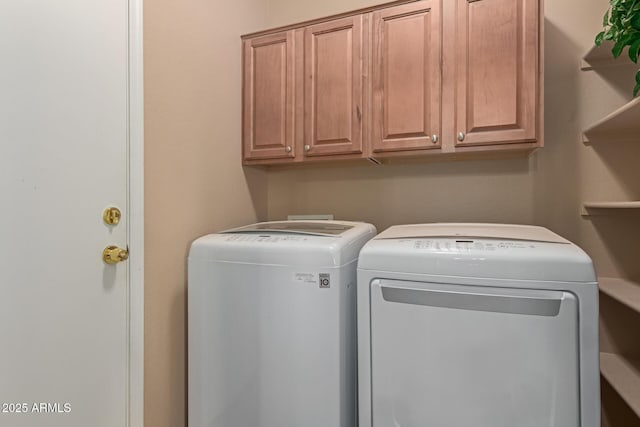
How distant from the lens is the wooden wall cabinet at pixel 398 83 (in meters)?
1.34

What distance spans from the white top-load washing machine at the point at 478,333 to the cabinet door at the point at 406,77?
1.89 ft

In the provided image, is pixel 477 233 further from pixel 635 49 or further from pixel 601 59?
pixel 601 59

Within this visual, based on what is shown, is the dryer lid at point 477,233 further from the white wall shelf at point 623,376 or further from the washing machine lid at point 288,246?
the white wall shelf at point 623,376

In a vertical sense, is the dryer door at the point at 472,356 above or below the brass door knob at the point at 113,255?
below

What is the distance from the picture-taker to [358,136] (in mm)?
1593

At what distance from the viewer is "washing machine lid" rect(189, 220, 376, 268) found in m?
1.17

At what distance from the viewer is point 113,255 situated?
1.17m

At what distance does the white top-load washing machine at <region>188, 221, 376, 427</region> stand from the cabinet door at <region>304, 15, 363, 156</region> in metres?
0.51

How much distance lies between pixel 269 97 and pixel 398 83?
2.16 feet

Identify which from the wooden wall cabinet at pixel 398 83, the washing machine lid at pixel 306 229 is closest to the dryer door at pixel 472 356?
the washing machine lid at pixel 306 229

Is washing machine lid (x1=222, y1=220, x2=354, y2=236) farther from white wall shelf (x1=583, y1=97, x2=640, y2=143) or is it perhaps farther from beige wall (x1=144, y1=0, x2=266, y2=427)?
white wall shelf (x1=583, y1=97, x2=640, y2=143)

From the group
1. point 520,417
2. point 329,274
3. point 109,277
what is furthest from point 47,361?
point 520,417

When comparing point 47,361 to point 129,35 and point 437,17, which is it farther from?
point 437,17

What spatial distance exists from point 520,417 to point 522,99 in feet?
3.62
